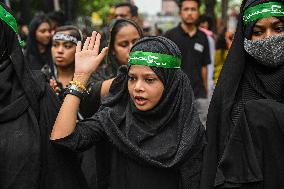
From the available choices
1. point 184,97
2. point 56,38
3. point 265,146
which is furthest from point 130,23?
point 265,146

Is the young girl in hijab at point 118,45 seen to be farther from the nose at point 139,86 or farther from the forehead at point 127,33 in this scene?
the nose at point 139,86

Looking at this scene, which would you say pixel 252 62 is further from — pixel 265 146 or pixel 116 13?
pixel 116 13

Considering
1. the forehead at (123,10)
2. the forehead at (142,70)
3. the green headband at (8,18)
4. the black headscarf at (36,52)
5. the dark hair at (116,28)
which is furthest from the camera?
the forehead at (123,10)

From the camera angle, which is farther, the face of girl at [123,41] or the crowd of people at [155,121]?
the face of girl at [123,41]

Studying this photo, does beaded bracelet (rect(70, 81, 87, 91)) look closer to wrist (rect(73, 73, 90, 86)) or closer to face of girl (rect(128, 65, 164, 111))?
wrist (rect(73, 73, 90, 86))

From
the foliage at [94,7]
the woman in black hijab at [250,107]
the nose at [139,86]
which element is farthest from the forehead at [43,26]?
the foliage at [94,7]

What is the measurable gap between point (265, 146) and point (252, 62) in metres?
0.52

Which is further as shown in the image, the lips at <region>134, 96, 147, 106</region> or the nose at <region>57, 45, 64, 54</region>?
the nose at <region>57, 45, 64, 54</region>

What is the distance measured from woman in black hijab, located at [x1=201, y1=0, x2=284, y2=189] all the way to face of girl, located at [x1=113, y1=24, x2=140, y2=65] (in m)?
1.57

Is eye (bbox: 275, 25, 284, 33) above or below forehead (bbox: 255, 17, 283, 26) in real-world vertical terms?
below

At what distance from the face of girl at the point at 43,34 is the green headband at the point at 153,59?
349 centimetres

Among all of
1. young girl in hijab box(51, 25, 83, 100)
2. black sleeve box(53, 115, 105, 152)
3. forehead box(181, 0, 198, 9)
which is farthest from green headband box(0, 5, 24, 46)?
forehead box(181, 0, 198, 9)

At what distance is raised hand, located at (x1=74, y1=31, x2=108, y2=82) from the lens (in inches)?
112

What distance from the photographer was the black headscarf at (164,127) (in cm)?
265
